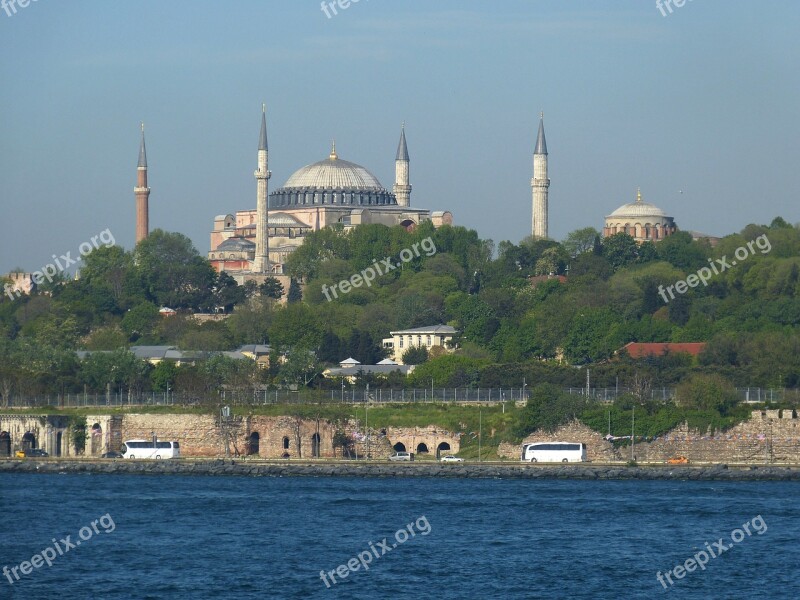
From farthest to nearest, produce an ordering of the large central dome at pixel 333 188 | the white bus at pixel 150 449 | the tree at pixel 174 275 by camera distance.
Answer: the large central dome at pixel 333 188, the tree at pixel 174 275, the white bus at pixel 150 449

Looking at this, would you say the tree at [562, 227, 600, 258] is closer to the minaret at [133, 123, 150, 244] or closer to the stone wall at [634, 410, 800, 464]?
the minaret at [133, 123, 150, 244]

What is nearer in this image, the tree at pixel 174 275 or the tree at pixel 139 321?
the tree at pixel 139 321

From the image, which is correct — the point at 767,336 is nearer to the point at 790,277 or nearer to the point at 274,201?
the point at 790,277

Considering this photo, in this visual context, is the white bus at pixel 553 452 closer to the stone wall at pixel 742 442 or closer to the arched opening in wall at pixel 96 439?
the stone wall at pixel 742 442

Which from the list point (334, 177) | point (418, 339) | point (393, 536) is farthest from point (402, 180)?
point (393, 536)

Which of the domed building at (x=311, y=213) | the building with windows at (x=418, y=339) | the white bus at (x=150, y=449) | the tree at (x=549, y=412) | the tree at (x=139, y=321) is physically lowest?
the white bus at (x=150, y=449)

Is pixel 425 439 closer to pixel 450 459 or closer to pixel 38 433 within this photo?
pixel 450 459

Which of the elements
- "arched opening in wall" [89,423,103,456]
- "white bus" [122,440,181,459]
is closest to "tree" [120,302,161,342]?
"arched opening in wall" [89,423,103,456]

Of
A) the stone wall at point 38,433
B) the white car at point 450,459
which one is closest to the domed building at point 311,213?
Answer: the stone wall at point 38,433
